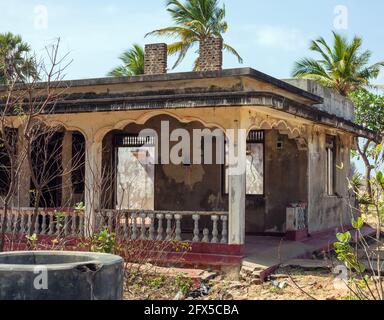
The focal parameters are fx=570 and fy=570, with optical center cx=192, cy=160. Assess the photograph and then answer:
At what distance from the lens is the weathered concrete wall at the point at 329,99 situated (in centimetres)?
1462

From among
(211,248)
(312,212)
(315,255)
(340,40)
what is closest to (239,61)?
(340,40)

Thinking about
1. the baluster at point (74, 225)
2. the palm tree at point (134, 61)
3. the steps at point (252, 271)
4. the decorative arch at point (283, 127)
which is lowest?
the steps at point (252, 271)

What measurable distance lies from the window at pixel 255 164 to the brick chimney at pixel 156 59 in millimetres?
2820

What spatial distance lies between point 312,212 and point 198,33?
1717 centimetres

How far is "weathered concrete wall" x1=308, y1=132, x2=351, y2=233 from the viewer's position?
13969 mm

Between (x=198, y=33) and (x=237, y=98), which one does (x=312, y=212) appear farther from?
(x=198, y=33)

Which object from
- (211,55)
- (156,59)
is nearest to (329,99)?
(211,55)

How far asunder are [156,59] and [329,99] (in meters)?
5.40

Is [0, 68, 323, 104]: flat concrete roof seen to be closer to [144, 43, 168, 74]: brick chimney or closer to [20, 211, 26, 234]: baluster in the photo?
[144, 43, 168, 74]: brick chimney

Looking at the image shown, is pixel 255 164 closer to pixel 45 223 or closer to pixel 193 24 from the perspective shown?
pixel 45 223

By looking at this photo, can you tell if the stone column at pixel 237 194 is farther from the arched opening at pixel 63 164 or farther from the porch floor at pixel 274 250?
the arched opening at pixel 63 164

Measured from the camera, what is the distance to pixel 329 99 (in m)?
16.3

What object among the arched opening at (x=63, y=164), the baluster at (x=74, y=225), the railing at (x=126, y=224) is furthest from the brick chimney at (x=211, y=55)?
the baluster at (x=74, y=225)
